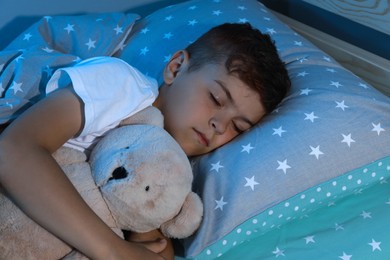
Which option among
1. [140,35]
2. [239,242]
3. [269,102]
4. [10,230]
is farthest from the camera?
[140,35]

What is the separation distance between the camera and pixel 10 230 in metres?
0.85

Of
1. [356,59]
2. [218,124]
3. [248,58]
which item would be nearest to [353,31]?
[356,59]

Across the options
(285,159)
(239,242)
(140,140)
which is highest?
(140,140)

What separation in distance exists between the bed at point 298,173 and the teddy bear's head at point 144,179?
0.09 m

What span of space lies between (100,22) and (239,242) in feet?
2.48

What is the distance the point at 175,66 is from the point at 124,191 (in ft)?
1.28

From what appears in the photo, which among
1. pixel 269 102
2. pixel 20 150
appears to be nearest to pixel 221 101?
pixel 269 102

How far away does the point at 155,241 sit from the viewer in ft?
3.26

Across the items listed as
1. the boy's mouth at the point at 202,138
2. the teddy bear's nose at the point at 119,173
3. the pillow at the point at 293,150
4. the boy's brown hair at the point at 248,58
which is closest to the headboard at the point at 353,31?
the pillow at the point at 293,150

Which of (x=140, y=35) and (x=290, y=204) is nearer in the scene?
(x=290, y=204)

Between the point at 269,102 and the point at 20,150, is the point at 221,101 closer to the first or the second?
the point at 269,102

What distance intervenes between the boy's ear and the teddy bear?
0.21m

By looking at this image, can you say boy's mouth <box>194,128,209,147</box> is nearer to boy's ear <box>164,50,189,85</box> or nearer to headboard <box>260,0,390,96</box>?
boy's ear <box>164,50,189,85</box>

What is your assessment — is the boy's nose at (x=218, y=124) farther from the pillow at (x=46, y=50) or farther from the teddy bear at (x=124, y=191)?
the pillow at (x=46, y=50)
